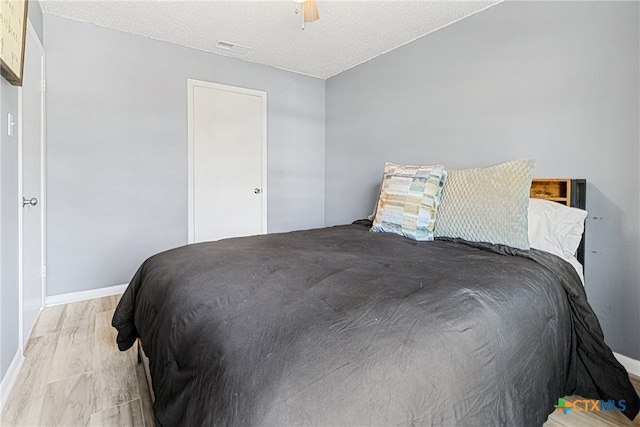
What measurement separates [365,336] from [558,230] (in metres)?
1.48

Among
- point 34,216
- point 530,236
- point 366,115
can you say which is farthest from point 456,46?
point 34,216

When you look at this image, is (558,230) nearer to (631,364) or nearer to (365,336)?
(631,364)

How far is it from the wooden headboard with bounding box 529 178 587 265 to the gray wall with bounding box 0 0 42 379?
2.94 metres

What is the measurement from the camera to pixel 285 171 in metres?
3.95

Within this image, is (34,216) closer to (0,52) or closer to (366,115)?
(0,52)

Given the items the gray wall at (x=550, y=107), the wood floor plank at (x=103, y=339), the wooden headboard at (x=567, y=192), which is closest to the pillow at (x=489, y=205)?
the wooden headboard at (x=567, y=192)

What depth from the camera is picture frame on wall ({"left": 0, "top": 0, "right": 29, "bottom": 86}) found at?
1457 millimetres

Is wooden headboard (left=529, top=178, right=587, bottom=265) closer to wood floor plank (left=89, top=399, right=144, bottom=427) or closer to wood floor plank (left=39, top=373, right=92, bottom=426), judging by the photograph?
wood floor plank (left=89, top=399, right=144, bottom=427)

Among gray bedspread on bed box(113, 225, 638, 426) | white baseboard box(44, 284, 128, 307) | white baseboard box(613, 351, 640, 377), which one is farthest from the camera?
white baseboard box(44, 284, 128, 307)

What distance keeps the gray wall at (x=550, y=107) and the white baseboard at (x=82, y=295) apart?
282 cm

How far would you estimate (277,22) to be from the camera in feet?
8.89

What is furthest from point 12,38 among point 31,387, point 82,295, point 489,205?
point 489,205

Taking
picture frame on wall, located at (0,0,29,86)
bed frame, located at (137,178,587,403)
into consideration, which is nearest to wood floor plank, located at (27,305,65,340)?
bed frame, located at (137,178,587,403)

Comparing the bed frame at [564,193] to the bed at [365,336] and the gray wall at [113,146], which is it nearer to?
the bed at [365,336]
